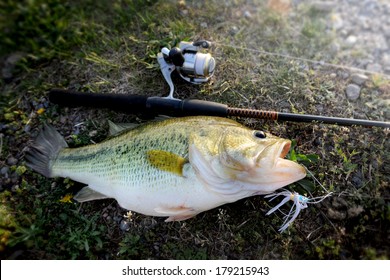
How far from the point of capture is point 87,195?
3.49 metres

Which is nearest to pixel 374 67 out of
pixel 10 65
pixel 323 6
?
pixel 323 6

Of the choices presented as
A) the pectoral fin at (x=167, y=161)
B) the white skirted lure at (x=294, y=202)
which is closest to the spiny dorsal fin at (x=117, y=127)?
the pectoral fin at (x=167, y=161)

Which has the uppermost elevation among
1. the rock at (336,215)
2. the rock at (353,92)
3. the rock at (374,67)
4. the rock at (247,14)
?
the rock at (247,14)

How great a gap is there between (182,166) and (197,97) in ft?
3.90

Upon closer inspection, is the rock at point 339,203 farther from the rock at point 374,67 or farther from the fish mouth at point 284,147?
the rock at point 374,67

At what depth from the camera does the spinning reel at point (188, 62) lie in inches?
142

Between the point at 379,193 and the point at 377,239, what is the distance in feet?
1.38

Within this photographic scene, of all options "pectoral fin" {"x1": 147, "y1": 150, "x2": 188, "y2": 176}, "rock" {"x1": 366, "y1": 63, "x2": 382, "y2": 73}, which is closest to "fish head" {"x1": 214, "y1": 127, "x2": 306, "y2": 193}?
"pectoral fin" {"x1": 147, "y1": 150, "x2": 188, "y2": 176}

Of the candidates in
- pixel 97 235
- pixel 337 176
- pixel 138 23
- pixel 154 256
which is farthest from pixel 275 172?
pixel 138 23

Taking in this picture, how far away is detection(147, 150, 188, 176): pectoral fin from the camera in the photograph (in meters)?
3.01

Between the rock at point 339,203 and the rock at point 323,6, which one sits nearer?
the rock at point 339,203

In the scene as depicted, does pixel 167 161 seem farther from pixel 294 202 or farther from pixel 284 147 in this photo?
pixel 294 202

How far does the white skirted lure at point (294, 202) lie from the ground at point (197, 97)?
6cm

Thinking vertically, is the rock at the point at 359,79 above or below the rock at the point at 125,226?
above
